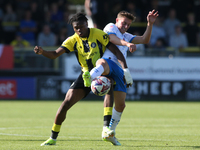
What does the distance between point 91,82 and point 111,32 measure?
3.19 feet

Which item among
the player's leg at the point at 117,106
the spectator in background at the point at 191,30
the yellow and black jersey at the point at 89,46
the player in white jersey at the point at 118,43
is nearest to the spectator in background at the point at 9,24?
the spectator in background at the point at 191,30

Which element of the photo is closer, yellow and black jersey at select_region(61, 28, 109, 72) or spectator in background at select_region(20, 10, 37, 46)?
yellow and black jersey at select_region(61, 28, 109, 72)

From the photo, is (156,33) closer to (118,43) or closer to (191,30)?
(191,30)

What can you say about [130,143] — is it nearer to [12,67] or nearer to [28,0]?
[12,67]

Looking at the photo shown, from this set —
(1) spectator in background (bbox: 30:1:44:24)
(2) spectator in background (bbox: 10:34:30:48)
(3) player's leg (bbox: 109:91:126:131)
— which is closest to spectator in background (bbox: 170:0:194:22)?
(1) spectator in background (bbox: 30:1:44:24)

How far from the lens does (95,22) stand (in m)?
17.1

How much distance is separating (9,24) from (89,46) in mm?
13686

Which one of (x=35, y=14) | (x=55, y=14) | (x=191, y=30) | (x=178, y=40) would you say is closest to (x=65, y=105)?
(x=178, y=40)

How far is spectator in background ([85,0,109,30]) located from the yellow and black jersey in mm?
10700

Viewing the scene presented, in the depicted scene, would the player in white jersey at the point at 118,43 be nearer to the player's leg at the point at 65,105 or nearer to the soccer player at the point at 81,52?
the soccer player at the point at 81,52

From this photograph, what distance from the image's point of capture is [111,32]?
6621 mm

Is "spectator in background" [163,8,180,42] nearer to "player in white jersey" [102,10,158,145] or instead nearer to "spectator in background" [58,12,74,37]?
"spectator in background" [58,12,74,37]

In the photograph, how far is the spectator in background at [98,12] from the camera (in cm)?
1731

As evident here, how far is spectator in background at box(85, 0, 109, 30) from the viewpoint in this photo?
17.3 meters
